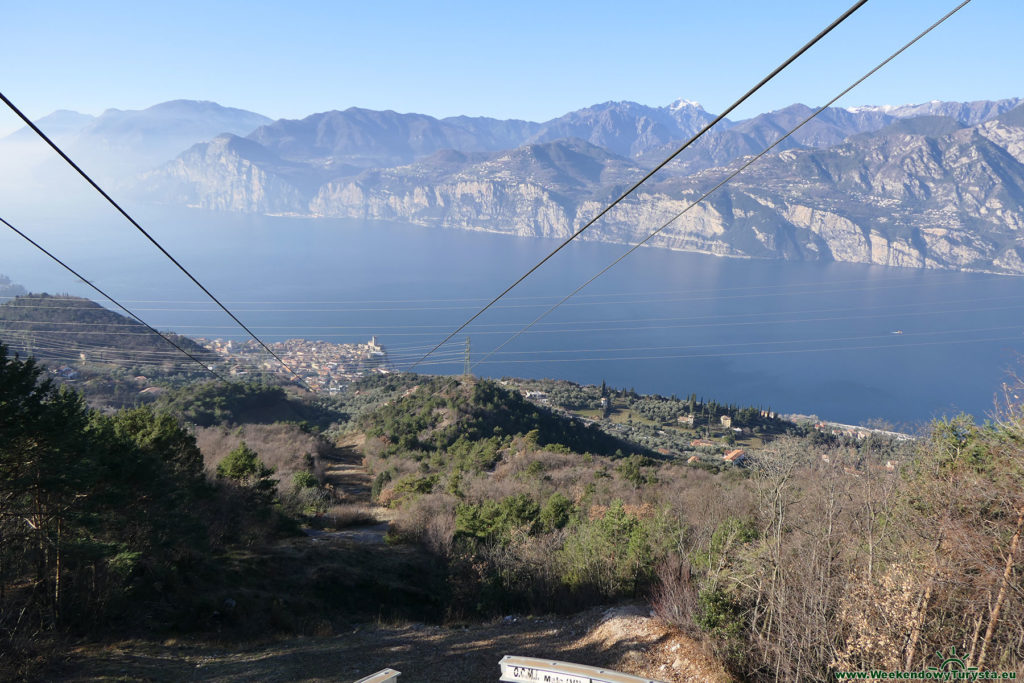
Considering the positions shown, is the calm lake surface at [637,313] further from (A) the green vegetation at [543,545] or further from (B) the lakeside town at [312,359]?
(A) the green vegetation at [543,545]

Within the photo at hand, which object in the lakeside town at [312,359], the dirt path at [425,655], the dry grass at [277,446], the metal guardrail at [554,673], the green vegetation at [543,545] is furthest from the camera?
the lakeside town at [312,359]

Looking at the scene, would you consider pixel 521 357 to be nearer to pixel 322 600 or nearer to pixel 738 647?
pixel 322 600

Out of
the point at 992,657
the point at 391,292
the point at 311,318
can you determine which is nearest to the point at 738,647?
the point at 992,657

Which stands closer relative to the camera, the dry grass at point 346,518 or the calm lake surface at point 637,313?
the dry grass at point 346,518

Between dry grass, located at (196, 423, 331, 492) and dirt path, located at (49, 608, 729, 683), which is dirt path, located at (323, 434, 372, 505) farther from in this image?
dirt path, located at (49, 608, 729, 683)

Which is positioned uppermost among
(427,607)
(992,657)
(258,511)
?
Answer: (992,657)

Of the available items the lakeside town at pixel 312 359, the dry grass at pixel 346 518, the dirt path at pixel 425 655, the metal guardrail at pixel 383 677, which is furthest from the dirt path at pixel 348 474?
the lakeside town at pixel 312 359
